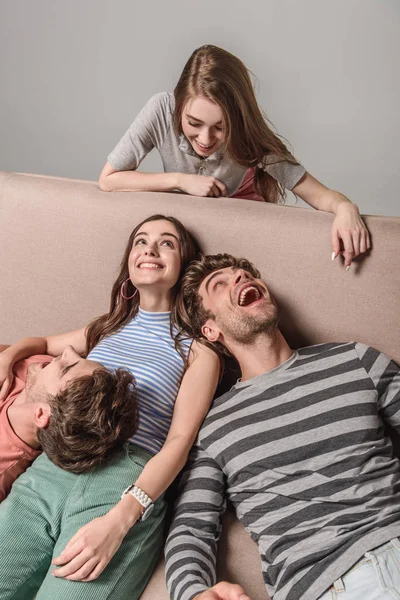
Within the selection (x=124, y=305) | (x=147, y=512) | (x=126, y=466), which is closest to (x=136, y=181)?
(x=124, y=305)

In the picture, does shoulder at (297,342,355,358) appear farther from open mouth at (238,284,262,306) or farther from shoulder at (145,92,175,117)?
shoulder at (145,92,175,117)

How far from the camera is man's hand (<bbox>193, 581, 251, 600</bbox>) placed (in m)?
1.36

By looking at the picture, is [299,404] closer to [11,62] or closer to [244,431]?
[244,431]

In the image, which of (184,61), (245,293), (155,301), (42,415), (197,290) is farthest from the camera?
(184,61)

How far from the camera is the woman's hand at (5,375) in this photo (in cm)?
192

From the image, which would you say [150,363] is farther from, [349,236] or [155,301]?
[349,236]

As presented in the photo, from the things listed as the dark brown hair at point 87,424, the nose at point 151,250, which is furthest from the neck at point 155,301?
the dark brown hair at point 87,424

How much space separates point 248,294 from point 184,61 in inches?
78.1

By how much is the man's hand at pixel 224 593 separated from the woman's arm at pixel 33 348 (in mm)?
816

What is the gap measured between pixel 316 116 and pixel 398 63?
433 mm

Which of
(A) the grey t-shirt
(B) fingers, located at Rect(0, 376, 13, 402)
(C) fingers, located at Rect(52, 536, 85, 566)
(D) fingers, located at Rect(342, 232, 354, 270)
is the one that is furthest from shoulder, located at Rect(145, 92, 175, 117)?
(C) fingers, located at Rect(52, 536, 85, 566)

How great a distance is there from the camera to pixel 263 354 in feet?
5.84

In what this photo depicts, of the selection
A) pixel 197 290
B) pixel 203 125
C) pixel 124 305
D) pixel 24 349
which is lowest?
pixel 24 349

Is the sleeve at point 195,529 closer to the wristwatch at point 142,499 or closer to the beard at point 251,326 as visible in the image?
the wristwatch at point 142,499
